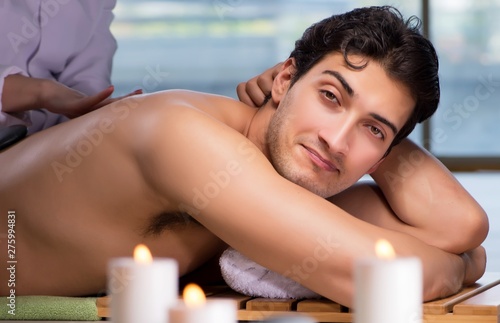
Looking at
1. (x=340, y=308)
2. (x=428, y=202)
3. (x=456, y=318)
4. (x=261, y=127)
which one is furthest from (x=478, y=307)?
(x=261, y=127)

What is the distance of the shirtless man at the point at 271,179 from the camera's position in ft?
5.54

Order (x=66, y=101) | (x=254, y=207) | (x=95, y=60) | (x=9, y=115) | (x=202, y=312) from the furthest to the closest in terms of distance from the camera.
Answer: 1. (x=95, y=60)
2. (x=9, y=115)
3. (x=66, y=101)
4. (x=254, y=207)
5. (x=202, y=312)

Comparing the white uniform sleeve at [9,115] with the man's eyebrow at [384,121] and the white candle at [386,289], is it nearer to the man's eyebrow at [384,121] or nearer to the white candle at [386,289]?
the man's eyebrow at [384,121]

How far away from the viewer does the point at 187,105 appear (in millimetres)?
1797

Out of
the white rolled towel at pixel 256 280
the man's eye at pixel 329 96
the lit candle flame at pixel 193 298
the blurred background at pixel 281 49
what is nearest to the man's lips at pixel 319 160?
the man's eye at pixel 329 96

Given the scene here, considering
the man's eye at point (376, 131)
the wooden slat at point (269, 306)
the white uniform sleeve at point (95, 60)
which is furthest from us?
the white uniform sleeve at point (95, 60)

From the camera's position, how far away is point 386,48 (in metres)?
1.91

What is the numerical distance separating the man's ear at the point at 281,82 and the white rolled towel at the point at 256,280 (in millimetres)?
371

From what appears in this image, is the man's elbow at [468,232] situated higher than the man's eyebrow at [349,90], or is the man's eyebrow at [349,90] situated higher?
the man's eyebrow at [349,90]

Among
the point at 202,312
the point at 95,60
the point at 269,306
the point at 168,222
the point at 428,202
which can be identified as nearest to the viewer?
the point at 202,312

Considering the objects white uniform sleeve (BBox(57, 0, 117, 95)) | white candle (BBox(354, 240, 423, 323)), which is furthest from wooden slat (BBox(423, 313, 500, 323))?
white uniform sleeve (BBox(57, 0, 117, 95))

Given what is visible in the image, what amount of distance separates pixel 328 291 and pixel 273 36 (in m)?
5.14

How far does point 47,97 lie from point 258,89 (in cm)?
46

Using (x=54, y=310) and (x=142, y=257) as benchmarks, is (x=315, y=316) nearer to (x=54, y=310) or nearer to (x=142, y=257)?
(x=54, y=310)
